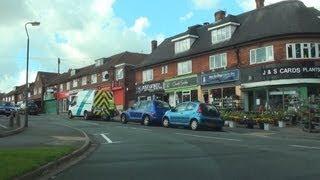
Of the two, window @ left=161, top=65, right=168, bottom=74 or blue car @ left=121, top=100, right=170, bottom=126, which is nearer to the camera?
blue car @ left=121, top=100, right=170, bottom=126

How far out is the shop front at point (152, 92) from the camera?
57406mm

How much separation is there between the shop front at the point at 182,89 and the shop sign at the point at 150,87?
3.98 ft

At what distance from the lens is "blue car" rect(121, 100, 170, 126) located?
35.8m

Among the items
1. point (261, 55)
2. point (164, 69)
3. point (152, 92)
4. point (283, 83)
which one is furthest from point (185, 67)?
point (283, 83)

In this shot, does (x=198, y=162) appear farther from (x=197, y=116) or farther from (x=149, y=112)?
(x=149, y=112)

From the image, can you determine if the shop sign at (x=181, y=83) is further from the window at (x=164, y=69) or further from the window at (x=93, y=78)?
the window at (x=93, y=78)

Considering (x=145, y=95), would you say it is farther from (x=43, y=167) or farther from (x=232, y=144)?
(x=43, y=167)

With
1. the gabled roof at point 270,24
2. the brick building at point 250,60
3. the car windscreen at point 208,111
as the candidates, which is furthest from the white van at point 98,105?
the car windscreen at point 208,111

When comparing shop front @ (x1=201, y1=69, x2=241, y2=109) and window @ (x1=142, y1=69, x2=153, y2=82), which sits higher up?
window @ (x1=142, y1=69, x2=153, y2=82)

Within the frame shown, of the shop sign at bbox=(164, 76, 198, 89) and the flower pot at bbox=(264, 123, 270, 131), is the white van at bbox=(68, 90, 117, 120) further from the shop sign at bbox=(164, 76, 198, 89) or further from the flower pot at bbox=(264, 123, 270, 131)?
the flower pot at bbox=(264, 123, 270, 131)

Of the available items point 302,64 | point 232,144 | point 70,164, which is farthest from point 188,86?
point 70,164

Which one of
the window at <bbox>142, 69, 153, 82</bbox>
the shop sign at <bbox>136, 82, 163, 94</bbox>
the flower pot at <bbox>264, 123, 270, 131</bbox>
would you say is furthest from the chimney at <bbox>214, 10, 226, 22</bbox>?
the flower pot at <bbox>264, 123, 270, 131</bbox>

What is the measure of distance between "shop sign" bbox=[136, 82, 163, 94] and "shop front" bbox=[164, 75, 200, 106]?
1.21m

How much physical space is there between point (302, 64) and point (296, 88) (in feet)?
6.10
